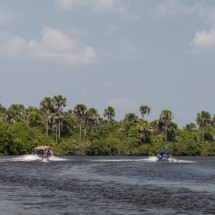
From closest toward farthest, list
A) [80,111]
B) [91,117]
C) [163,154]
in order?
1. [163,154]
2. [80,111]
3. [91,117]

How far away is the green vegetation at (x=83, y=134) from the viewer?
504 ft

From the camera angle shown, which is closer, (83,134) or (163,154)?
(163,154)

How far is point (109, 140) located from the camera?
556ft

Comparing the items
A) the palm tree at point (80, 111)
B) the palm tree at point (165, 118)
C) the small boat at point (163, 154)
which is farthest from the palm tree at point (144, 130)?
the small boat at point (163, 154)

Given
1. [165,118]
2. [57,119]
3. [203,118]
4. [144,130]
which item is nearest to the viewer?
[57,119]

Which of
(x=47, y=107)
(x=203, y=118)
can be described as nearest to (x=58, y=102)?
(x=47, y=107)

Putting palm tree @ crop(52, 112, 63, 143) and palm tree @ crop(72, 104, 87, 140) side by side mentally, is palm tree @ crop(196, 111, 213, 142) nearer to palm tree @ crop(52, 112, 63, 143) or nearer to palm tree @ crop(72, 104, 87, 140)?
palm tree @ crop(72, 104, 87, 140)

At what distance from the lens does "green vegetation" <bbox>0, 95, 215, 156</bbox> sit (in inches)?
6053

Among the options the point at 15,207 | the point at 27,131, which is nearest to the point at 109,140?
the point at 27,131

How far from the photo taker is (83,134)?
17862 cm

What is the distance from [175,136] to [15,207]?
156539mm

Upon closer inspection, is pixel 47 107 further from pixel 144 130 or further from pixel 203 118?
pixel 203 118

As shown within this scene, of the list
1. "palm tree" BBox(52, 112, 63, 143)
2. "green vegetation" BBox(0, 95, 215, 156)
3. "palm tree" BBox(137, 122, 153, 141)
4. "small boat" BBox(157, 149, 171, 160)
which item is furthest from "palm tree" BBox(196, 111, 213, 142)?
"small boat" BBox(157, 149, 171, 160)

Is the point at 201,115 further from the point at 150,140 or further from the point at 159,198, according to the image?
the point at 159,198
